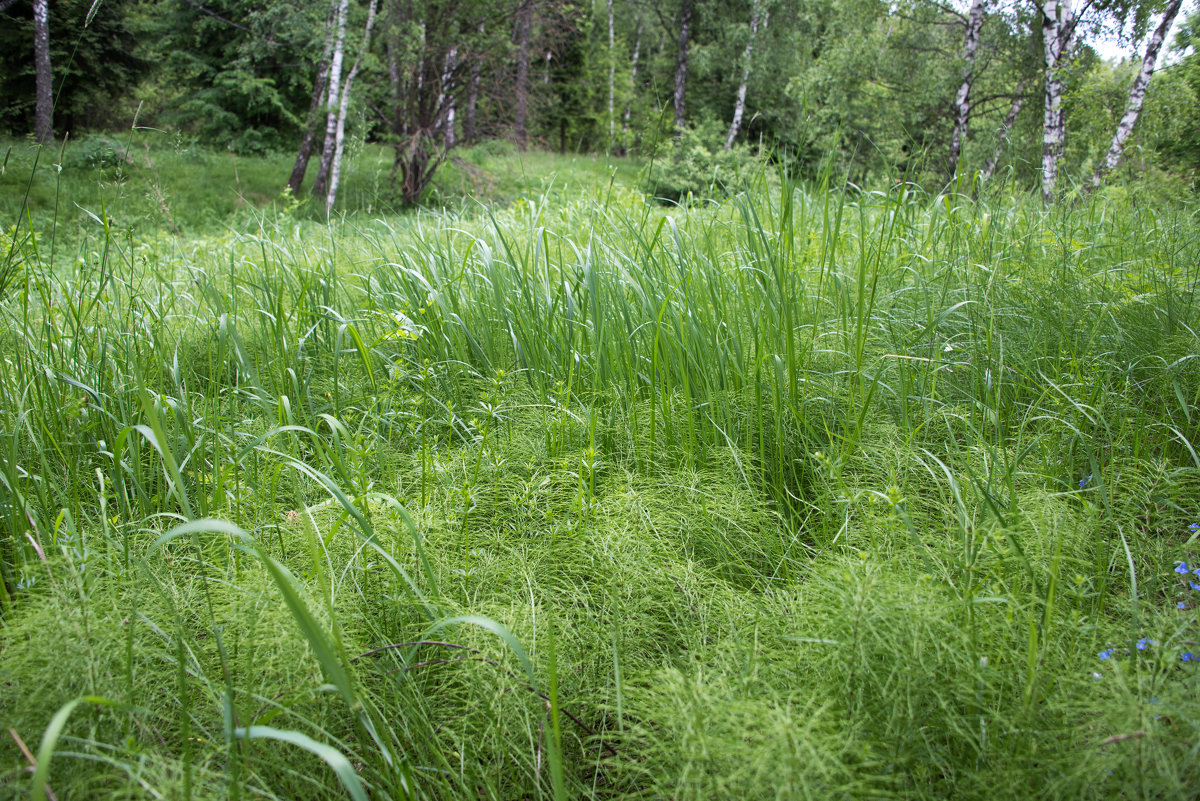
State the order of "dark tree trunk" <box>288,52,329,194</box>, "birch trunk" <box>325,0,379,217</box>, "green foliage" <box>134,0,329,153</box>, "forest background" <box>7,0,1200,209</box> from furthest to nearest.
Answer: "green foliage" <box>134,0,329,153</box>
"dark tree trunk" <box>288,52,329,194</box>
"birch trunk" <box>325,0,379,217</box>
"forest background" <box>7,0,1200,209</box>

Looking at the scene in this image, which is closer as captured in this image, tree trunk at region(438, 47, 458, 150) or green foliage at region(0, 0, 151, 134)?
tree trunk at region(438, 47, 458, 150)

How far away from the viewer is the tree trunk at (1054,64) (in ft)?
26.0

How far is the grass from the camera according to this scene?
3.03ft

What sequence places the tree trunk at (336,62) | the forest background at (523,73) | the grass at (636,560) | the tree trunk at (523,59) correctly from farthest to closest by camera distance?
the tree trunk at (523,59) < the tree trunk at (336,62) < the forest background at (523,73) < the grass at (636,560)

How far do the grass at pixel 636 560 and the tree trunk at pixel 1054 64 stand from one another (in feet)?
24.0

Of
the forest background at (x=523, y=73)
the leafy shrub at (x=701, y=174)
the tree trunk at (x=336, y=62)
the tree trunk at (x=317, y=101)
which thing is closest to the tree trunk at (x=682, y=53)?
the forest background at (x=523, y=73)

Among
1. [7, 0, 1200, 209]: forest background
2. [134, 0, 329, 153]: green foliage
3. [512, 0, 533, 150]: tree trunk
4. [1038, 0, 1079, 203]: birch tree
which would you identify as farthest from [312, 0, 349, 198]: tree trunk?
[1038, 0, 1079, 203]: birch tree

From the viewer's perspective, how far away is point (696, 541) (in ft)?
5.14

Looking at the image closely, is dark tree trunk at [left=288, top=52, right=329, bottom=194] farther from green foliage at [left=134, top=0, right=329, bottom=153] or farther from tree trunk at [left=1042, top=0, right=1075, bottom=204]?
tree trunk at [left=1042, top=0, right=1075, bottom=204]

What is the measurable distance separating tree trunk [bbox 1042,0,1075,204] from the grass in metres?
7.31

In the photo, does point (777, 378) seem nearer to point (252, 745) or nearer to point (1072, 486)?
point (1072, 486)

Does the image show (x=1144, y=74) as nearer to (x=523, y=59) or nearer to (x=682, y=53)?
(x=523, y=59)

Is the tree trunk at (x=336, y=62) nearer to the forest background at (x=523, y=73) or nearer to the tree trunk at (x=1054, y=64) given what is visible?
the forest background at (x=523, y=73)

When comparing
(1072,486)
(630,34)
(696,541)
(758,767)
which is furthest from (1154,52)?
(630,34)
